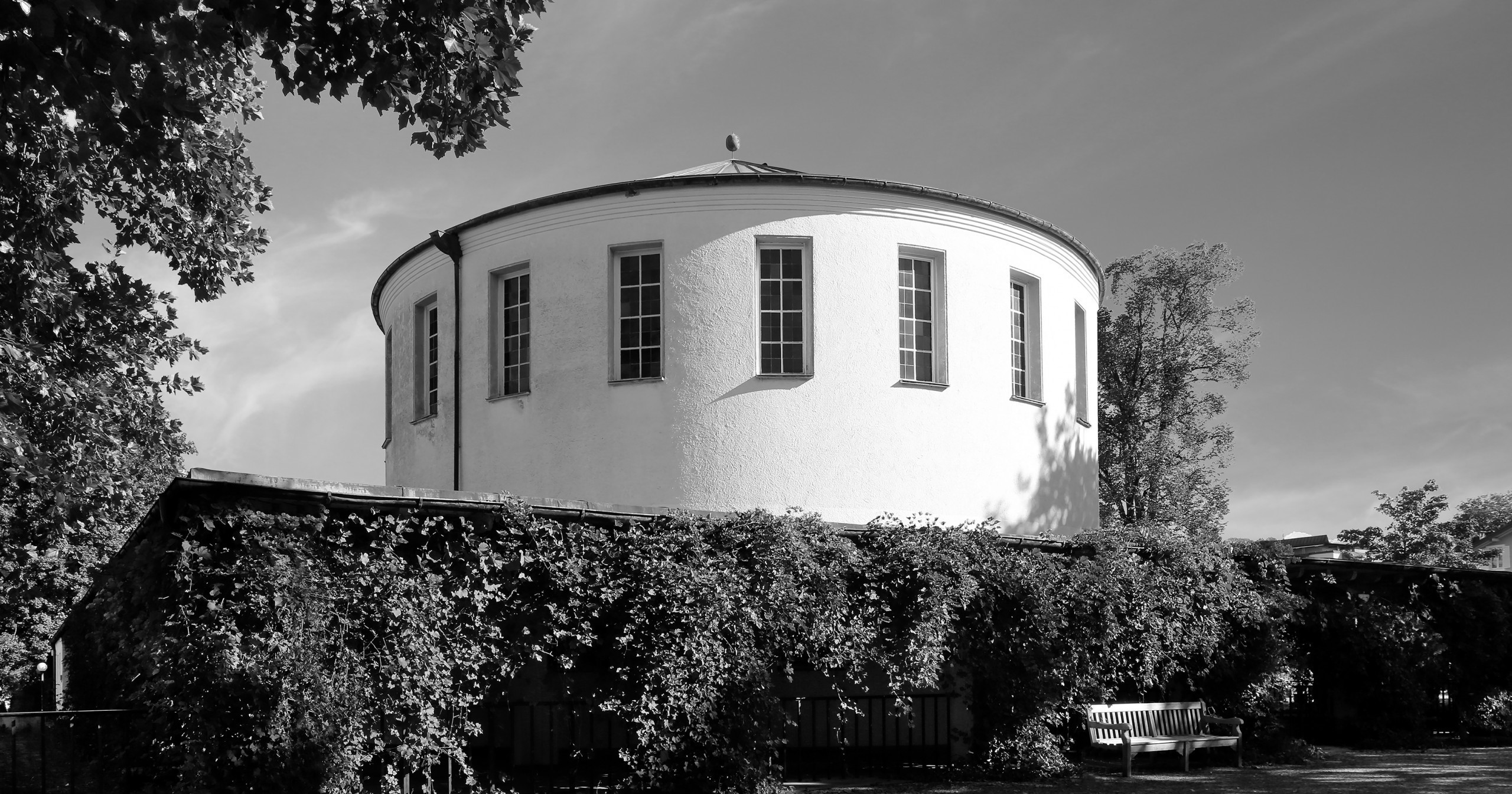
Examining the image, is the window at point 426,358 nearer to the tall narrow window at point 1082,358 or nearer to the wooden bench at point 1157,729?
the tall narrow window at point 1082,358

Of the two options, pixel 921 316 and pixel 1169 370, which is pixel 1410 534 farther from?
pixel 921 316

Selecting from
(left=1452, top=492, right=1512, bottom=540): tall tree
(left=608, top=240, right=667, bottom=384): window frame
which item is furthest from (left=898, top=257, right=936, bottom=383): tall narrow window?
(left=1452, top=492, right=1512, bottom=540): tall tree

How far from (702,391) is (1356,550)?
36.5 meters

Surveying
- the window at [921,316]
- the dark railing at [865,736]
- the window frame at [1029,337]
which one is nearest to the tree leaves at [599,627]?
the dark railing at [865,736]

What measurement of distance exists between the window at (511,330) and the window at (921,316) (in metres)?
5.93

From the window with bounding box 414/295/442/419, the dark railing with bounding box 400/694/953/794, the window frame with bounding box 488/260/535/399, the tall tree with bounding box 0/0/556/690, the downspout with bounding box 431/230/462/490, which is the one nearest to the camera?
the tall tree with bounding box 0/0/556/690

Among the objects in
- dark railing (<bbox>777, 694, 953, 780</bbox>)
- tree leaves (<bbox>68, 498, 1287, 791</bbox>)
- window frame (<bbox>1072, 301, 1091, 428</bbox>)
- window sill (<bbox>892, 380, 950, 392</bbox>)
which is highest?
window frame (<bbox>1072, 301, 1091, 428</bbox>)

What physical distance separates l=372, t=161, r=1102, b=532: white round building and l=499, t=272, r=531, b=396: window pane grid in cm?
3

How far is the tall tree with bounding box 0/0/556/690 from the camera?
30.3 ft

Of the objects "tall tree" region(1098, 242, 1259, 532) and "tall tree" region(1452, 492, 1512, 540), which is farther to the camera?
"tall tree" region(1452, 492, 1512, 540)

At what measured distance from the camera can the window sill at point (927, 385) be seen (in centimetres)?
2019

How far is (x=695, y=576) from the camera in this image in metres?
13.2

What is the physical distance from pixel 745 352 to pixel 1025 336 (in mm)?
5326

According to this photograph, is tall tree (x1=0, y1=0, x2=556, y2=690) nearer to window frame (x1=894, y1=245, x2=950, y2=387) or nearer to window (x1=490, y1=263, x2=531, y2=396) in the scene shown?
window (x1=490, y1=263, x2=531, y2=396)
